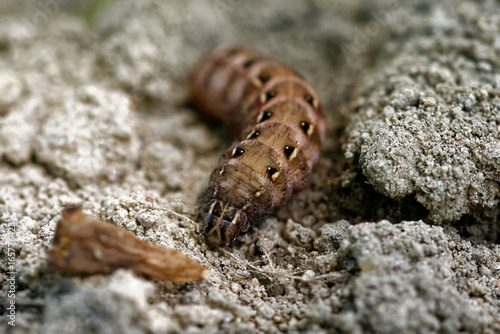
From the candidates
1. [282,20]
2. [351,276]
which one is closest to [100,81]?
[282,20]

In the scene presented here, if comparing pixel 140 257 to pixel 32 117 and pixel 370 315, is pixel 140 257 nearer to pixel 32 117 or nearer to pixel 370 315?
pixel 370 315

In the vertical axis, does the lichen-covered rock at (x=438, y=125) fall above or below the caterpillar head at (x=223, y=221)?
above

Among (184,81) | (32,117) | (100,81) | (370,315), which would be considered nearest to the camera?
(370,315)

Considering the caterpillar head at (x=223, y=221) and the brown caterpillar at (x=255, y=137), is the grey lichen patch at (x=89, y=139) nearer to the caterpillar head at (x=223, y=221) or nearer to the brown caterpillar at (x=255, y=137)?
the brown caterpillar at (x=255, y=137)

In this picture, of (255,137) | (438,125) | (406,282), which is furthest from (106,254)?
(438,125)

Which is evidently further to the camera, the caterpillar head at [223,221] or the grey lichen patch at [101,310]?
the caterpillar head at [223,221]

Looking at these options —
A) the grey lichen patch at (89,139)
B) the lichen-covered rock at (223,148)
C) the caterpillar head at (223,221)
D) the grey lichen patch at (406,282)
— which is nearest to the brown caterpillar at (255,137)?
the caterpillar head at (223,221)
